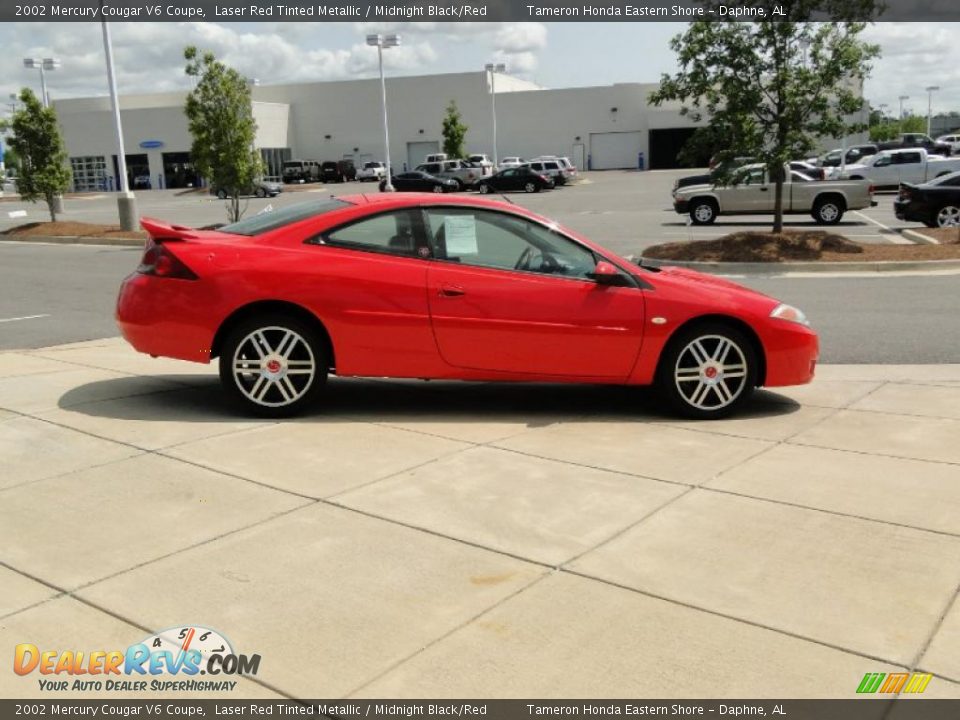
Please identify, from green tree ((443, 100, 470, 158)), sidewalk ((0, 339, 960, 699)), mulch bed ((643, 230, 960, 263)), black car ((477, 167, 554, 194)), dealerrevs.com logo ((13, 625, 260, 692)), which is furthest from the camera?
green tree ((443, 100, 470, 158))

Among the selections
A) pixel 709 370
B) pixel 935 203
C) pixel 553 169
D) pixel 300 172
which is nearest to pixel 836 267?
pixel 935 203

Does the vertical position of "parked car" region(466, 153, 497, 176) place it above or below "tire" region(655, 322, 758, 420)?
above

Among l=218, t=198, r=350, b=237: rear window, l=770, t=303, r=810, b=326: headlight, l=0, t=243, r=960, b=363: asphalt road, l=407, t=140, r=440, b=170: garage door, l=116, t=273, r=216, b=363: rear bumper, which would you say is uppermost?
l=407, t=140, r=440, b=170: garage door

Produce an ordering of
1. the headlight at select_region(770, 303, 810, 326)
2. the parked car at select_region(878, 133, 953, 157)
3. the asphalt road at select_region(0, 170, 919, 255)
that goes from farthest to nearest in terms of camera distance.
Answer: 1. the parked car at select_region(878, 133, 953, 157)
2. the asphalt road at select_region(0, 170, 919, 255)
3. the headlight at select_region(770, 303, 810, 326)

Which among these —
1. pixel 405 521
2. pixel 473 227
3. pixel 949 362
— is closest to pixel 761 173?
pixel 949 362

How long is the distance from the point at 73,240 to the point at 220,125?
5.09 m

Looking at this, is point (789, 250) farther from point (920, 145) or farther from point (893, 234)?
point (920, 145)

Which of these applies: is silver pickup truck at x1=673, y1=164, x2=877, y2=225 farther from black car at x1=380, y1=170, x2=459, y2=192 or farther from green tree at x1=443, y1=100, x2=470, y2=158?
green tree at x1=443, y1=100, x2=470, y2=158

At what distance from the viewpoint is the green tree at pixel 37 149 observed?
28.3 meters

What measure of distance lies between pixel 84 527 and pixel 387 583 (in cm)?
156

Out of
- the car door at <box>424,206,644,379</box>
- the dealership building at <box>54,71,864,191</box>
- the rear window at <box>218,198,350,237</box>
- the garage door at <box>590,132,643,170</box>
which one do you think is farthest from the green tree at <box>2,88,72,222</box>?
the garage door at <box>590,132,643,170</box>

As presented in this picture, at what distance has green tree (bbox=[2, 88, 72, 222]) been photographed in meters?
28.3

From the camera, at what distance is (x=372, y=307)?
6.35m
